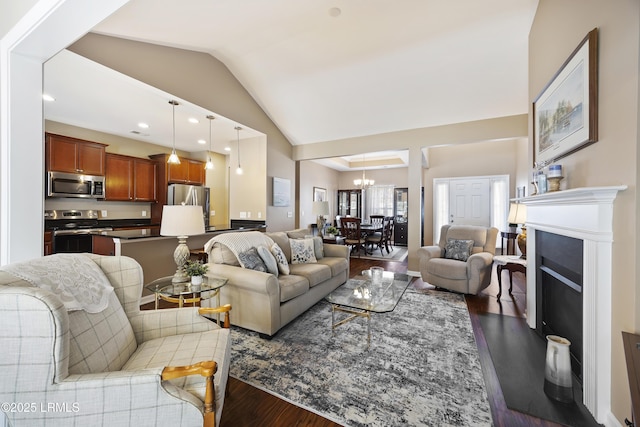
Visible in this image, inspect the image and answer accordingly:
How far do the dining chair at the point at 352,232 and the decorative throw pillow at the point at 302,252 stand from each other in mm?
2651

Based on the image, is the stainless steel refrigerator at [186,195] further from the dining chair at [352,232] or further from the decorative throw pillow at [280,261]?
the dining chair at [352,232]

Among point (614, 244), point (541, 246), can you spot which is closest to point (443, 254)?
point (541, 246)

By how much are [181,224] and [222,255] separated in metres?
0.69

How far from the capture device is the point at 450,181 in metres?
6.77

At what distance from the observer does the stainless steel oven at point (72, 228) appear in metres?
3.88

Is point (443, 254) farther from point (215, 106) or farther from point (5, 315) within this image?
point (5, 315)

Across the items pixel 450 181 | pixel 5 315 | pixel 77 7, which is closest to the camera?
pixel 5 315

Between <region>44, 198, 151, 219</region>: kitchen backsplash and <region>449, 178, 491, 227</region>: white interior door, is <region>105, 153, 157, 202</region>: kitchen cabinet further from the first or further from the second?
<region>449, 178, 491, 227</region>: white interior door

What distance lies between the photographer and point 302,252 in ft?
11.8

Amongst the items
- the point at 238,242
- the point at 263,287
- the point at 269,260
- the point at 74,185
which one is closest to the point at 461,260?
the point at 269,260

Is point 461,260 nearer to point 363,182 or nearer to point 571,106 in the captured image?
point 571,106

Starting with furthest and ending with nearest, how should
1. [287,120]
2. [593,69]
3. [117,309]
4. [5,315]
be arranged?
1. [287,120]
2. [593,69]
3. [117,309]
4. [5,315]

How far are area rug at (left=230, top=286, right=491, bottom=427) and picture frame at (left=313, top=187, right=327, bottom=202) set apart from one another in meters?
5.21

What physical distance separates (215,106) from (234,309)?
2852 millimetres
